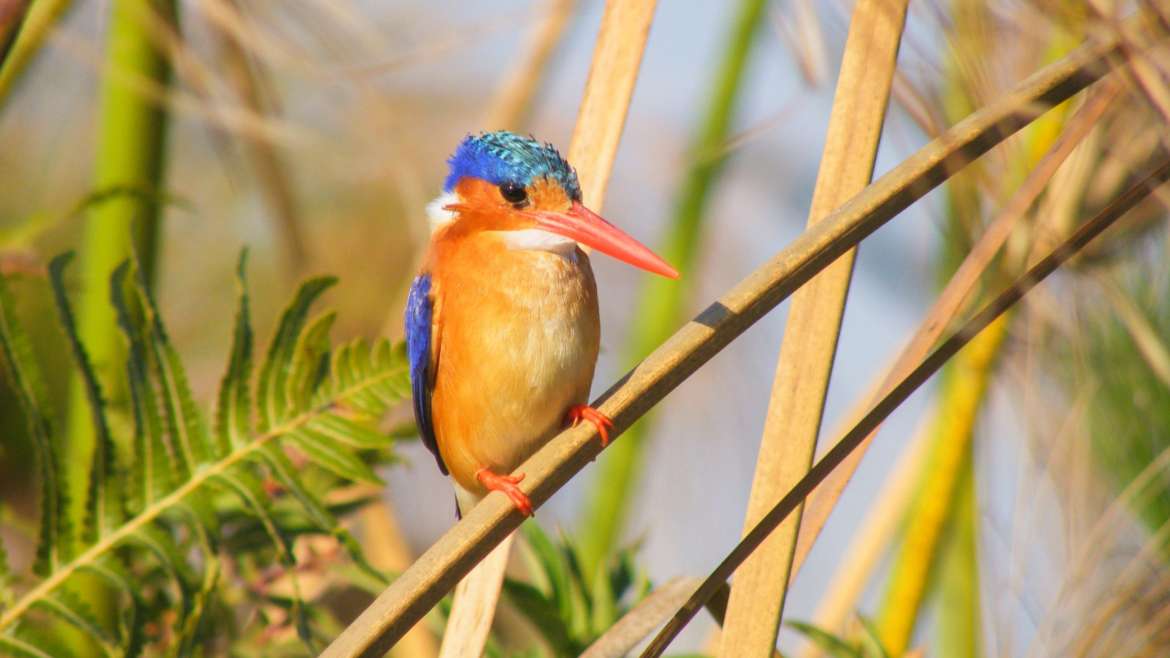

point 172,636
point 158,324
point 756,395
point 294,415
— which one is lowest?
point 172,636

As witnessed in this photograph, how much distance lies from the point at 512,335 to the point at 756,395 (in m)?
2.01

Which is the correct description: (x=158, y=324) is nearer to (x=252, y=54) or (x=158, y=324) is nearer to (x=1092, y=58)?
(x=252, y=54)

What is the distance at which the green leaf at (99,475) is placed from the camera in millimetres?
1391

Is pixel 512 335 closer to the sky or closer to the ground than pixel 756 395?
closer to the ground

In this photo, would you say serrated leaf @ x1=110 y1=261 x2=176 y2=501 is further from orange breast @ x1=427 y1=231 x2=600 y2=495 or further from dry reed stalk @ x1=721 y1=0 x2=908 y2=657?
dry reed stalk @ x1=721 y1=0 x2=908 y2=657

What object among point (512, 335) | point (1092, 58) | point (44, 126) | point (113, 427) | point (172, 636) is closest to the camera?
point (1092, 58)

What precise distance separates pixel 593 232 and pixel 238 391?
719 mm

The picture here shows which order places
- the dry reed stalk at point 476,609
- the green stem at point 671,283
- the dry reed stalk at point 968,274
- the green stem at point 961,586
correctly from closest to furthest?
the dry reed stalk at point 968,274 → the dry reed stalk at point 476,609 → the green stem at point 961,586 → the green stem at point 671,283

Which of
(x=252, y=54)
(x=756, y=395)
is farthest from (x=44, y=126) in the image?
(x=756, y=395)

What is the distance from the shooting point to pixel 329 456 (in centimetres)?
145

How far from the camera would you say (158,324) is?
Answer: 1.45 meters

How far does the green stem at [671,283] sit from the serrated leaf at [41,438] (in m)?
1.21

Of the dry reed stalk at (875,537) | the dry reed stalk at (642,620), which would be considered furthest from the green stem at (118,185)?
the dry reed stalk at (875,537)

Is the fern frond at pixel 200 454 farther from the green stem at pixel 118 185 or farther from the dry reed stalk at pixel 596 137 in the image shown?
the dry reed stalk at pixel 596 137
